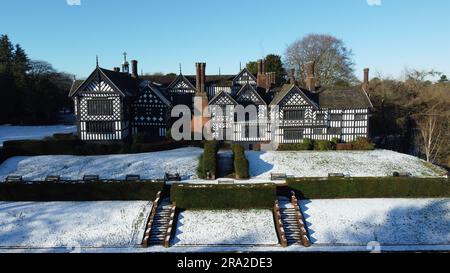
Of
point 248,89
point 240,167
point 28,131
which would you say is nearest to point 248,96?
point 248,89

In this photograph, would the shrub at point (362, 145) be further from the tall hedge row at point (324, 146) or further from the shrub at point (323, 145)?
the shrub at point (323, 145)

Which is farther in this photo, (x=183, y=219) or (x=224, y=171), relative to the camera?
(x=224, y=171)

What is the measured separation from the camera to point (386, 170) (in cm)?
2531

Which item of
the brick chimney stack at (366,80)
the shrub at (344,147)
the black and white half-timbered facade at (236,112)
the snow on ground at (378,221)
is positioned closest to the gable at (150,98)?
the black and white half-timbered facade at (236,112)

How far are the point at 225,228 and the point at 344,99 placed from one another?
19.9 meters

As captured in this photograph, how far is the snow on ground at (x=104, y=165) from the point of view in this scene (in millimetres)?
24609

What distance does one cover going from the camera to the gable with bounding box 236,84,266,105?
33.8 metres

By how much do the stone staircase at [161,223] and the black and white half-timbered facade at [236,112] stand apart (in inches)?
527

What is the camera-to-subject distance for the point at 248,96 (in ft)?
111

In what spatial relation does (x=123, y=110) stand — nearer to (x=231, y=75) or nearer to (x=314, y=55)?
(x=231, y=75)

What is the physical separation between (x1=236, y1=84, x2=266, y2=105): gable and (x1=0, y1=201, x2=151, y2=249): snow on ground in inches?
627

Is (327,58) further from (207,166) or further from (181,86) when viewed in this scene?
(207,166)

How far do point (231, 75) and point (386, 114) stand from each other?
17.8 meters
